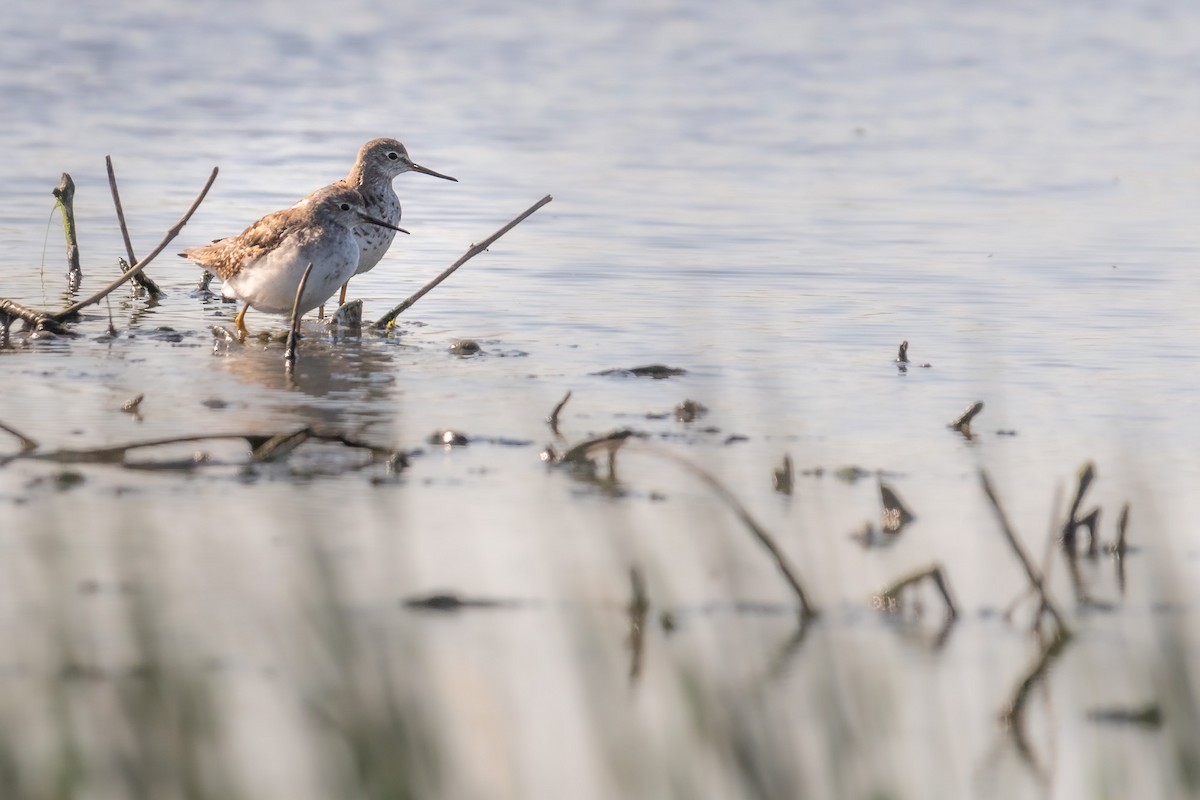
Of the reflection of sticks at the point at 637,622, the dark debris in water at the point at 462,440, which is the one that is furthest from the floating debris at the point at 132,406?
the reflection of sticks at the point at 637,622

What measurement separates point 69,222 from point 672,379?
3.62m

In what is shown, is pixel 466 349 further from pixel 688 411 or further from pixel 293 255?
pixel 688 411

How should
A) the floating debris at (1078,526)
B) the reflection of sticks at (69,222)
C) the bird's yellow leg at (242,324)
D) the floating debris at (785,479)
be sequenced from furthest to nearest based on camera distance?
the reflection of sticks at (69,222)
the bird's yellow leg at (242,324)
the floating debris at (785,479)
the floating debris at (1078,526)

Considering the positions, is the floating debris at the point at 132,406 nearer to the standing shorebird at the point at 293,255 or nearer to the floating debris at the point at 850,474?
the standing shorebird at the point at 293,255

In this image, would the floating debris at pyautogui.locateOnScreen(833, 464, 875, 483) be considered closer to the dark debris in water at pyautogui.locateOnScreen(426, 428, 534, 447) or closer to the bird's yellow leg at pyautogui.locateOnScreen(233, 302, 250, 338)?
the dark debris in water at pyautogui.locateOnScreen(426, 428, 534, 447)

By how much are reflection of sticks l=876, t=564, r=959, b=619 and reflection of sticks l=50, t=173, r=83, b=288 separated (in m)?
5.72

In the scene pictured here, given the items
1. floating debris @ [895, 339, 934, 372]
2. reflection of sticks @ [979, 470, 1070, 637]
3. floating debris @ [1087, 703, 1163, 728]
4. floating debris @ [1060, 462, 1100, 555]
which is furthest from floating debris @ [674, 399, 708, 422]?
floating debris @ [1087, 703, 1163, 728]

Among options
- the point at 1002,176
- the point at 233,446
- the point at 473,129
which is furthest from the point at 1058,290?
the point at 473,129

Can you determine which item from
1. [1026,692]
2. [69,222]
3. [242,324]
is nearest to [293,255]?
[242,324]

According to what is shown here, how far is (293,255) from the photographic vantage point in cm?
832

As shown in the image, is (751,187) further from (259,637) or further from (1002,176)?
(259,637)

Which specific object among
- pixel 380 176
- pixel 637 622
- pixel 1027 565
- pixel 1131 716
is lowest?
pixel 1131 716

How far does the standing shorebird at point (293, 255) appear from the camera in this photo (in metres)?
8.33

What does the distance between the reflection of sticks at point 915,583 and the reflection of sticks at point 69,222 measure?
5.72m
